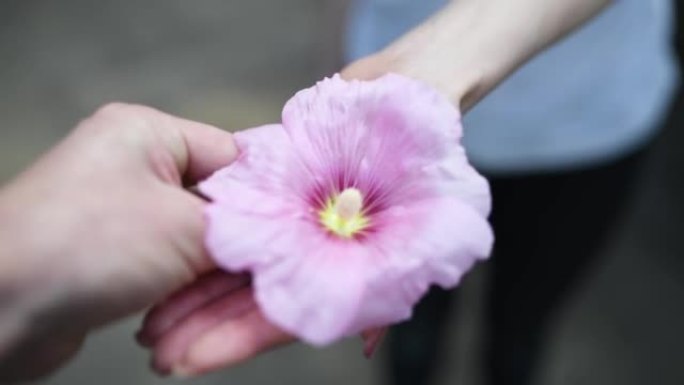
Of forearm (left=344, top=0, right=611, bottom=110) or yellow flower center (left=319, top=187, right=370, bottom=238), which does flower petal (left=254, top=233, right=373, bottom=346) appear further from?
forearm (left=344, top=0, right=611, bottom=110)

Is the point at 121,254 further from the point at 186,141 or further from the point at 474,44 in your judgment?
the point at 474,44

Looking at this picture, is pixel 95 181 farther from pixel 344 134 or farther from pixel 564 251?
pixel 564 251

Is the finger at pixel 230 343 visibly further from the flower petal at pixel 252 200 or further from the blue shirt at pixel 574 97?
the blue shirt at pixel 574 97

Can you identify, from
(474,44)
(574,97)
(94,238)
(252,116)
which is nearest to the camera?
(94,238)

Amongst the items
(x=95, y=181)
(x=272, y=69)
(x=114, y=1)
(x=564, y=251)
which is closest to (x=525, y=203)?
(x=564, y=251)

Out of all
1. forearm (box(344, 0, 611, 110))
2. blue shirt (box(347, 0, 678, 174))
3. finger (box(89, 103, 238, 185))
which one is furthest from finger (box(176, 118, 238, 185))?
blue shirt (box(347, 0, 678, 174))

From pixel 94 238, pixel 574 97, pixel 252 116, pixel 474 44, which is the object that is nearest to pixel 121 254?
pixel 94 238
